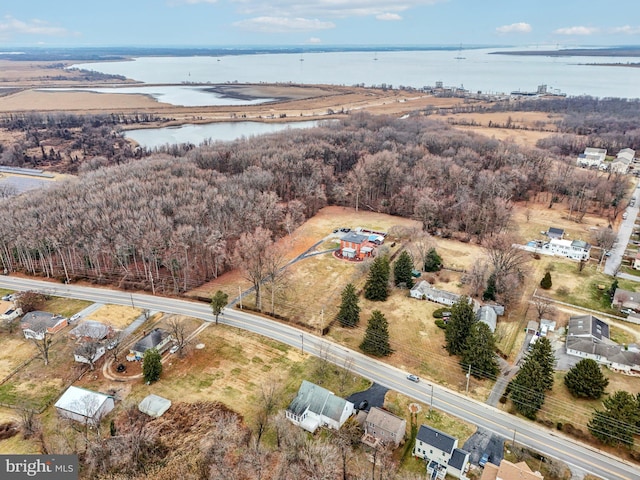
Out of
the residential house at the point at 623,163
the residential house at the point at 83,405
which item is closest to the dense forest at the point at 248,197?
the residential house at the point at 623,163

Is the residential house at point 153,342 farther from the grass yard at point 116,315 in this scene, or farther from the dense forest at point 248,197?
the dense forest at point 248,197

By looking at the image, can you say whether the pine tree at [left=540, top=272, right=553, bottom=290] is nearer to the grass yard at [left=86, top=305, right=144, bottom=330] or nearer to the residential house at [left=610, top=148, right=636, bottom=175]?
the grass yard at [left=86, top=305, right=144, bottom=330]

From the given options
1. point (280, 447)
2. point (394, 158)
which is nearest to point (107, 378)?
point (280, 447)

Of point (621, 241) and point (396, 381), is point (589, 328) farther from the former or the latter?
point (621, 241)

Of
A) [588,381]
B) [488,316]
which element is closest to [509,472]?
[588,381]

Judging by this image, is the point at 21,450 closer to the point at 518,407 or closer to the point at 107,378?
the point at 107,378

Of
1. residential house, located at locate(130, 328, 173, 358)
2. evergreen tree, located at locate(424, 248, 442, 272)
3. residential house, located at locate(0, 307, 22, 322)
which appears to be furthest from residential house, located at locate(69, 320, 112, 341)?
evergreen tree, located at locate(424, 248, 442, 272)
